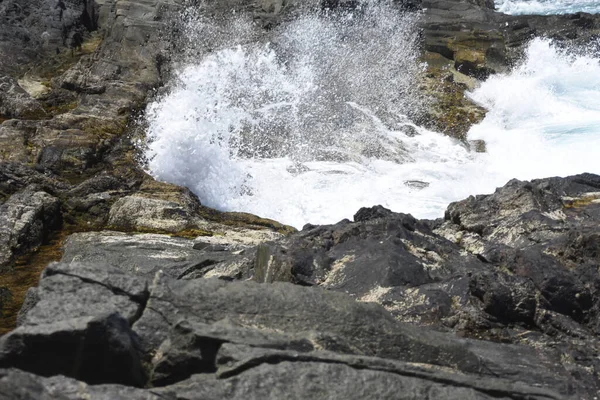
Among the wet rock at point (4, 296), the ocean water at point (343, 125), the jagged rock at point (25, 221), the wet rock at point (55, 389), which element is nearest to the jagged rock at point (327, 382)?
the wet rock at point (55, 389)

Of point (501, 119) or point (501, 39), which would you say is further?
point (501, 39)

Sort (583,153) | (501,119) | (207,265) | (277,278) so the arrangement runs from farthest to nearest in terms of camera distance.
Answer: (501,119)
(583,153)
(207,265)
(277,278)

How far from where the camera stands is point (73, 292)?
5.73 metres

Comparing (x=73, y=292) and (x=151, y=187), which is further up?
(x=151, y=187)

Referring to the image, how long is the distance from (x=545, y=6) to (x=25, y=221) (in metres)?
35.1

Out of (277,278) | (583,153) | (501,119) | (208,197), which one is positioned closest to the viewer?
(277,278)

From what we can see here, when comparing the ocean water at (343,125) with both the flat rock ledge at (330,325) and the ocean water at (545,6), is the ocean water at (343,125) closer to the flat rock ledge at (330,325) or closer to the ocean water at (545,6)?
the flat rock ledge at (330,325)

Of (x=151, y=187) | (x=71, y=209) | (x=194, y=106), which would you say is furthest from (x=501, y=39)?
(x=71, y=209)

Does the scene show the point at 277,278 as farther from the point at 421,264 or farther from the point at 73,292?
the point at 73,292

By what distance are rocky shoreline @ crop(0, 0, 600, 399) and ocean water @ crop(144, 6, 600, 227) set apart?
2217mm

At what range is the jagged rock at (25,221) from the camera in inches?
464

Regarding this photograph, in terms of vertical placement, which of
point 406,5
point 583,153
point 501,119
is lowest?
point 583,153

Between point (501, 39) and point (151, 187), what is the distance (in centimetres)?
1659

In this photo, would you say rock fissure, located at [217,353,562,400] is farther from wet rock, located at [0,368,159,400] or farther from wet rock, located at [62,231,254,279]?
wet rock, located at [62,231,254,279]
